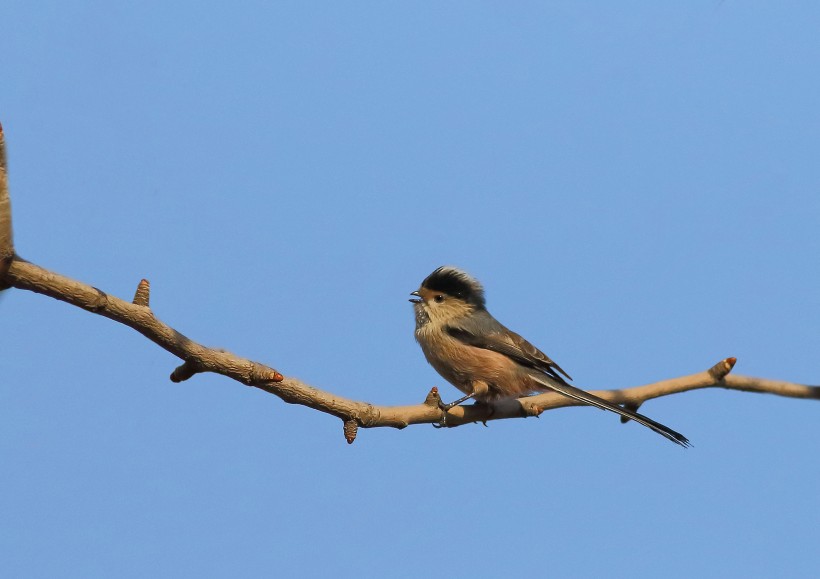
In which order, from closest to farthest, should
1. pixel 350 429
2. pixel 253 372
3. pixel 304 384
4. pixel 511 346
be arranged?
pixel 253 372, pixel 304 384, pixel 350 429, pixel 511 346

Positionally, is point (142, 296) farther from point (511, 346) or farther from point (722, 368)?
point (722, 368)

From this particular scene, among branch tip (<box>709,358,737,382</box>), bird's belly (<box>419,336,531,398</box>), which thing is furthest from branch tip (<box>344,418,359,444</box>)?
branch tip (<box>709,358,737,382</box>)

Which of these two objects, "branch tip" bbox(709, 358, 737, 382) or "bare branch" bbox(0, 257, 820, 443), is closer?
"bare branch" bbox(0, 257, 820, 443)

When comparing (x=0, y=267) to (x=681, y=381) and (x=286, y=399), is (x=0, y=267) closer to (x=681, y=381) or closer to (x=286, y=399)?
(x=286, y=399)

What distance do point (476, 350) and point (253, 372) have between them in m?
2.45

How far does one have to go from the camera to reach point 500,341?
6.18 meters

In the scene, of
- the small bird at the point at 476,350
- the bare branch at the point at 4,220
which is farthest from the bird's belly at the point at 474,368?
the bare branch at the point at 4,220

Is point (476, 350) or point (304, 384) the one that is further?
point (476, 350)

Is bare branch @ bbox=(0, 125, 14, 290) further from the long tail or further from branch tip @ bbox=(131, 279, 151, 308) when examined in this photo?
the long tail

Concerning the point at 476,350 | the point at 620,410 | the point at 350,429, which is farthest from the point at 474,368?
the point at 350,429

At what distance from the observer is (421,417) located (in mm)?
4594

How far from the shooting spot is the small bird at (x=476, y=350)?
19.3 ft

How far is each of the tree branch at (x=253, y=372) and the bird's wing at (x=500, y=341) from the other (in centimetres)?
58

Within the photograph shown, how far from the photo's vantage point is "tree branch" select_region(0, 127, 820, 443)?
341 cm
